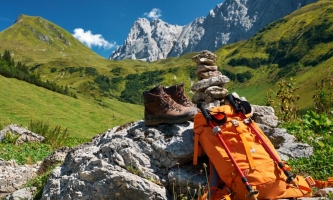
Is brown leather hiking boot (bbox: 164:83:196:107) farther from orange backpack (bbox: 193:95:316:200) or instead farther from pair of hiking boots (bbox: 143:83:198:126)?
orange backpack (bbox: 193:95:316:200)

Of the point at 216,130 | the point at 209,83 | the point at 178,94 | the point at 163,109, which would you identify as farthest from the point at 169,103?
the point at 209,83

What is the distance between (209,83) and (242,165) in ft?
18.1

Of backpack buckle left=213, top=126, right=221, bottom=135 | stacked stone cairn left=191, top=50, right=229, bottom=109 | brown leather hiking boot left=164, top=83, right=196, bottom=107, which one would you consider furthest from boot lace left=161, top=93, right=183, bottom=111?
stacked stone cairn left=191, top=50, right=229, bottom=109

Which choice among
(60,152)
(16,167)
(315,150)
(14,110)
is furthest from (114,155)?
(14,110)

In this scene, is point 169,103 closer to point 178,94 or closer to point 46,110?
point 178,94

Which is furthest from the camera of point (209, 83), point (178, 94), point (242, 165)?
point (209, 83)

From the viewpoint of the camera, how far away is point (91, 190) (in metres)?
6.58

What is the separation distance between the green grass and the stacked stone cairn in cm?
2321

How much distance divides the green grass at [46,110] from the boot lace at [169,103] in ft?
83.8

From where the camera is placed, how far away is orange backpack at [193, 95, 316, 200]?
199 inches

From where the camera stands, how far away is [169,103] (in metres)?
7.31

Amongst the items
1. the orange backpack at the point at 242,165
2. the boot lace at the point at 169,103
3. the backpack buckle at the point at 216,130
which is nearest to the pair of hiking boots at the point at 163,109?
the boot lace at the point at 169,103

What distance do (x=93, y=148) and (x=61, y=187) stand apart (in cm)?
124

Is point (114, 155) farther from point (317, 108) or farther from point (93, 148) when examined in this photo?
point (317, 108)
